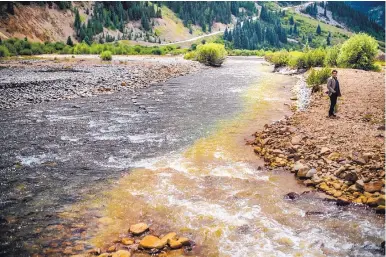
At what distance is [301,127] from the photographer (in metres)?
18.5

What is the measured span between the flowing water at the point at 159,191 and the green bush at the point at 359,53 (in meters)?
28.6

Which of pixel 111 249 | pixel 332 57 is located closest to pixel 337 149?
pixel 111 249

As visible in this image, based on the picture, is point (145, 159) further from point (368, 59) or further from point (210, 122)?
point (368, 59)

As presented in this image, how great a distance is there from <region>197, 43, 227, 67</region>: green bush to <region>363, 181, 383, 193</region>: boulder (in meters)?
58.9

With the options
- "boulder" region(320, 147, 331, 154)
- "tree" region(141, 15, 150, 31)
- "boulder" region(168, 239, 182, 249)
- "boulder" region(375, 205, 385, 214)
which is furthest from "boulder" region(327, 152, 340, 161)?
"tree" region(141, 15, 150, 31)

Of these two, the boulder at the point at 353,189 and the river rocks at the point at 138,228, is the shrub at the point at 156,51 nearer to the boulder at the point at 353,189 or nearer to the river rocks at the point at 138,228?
the boulder at the point at 353,189

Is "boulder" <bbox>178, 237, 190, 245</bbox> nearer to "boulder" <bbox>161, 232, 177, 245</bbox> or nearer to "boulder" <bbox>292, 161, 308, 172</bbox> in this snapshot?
"boulder" <bbox>161, 232, 177, 245</bbox>

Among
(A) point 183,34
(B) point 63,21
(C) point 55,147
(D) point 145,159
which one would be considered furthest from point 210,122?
(A) point 183,34

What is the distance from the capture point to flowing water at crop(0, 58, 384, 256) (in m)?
8.86

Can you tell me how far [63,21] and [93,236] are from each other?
150461mm

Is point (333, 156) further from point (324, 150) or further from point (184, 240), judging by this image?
point (184, 240)

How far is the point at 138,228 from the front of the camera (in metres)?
9.27

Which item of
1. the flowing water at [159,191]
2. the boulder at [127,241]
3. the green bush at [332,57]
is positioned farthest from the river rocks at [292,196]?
the green bush at [332,57]

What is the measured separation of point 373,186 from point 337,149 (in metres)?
3.36
